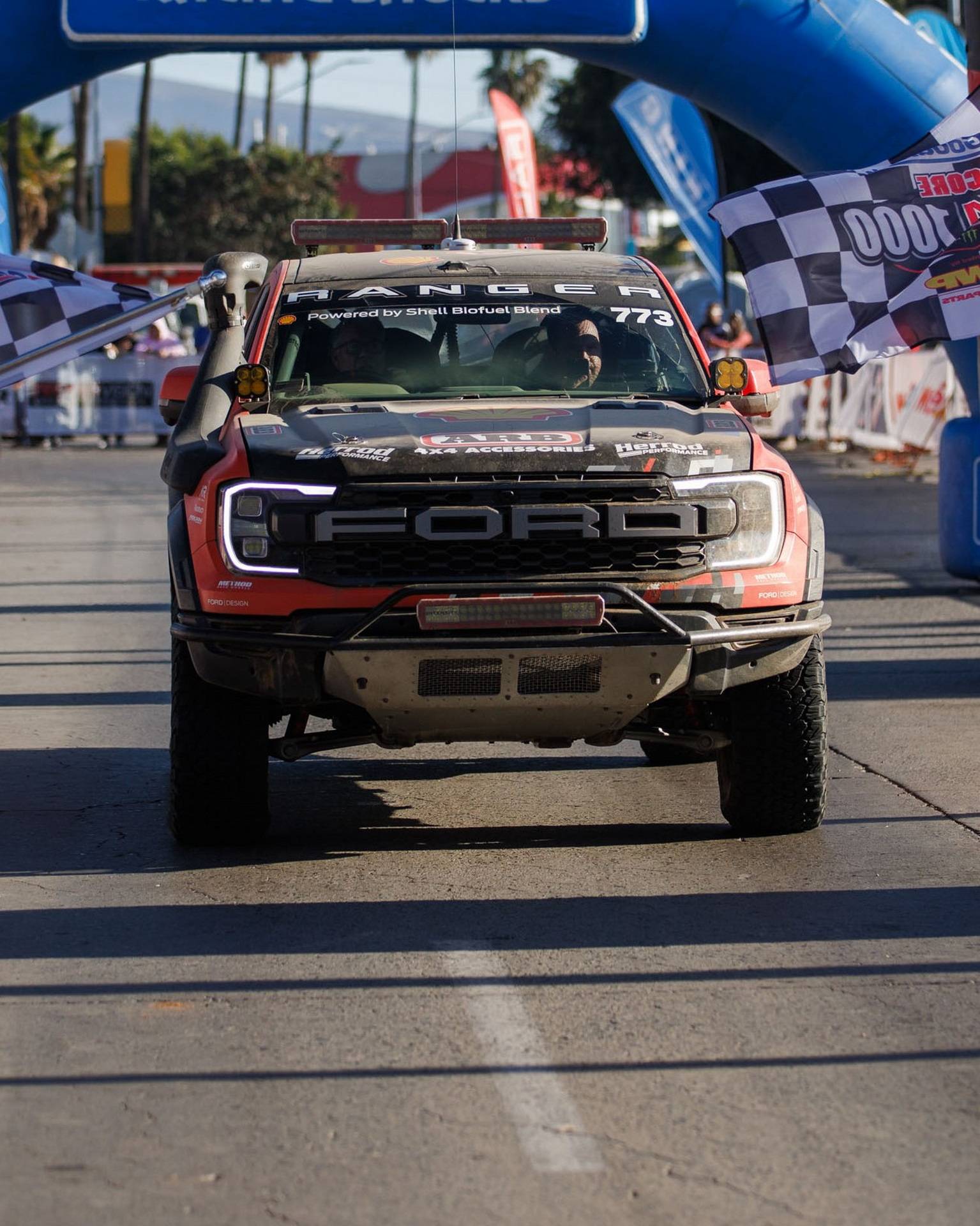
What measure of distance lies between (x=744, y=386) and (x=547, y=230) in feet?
5.99

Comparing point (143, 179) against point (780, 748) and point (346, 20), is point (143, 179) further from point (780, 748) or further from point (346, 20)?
point (780, 748)

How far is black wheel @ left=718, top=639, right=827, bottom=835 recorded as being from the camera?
6863 millimetres

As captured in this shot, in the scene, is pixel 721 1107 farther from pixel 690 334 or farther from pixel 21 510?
pixel 21 510

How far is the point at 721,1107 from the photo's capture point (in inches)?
169

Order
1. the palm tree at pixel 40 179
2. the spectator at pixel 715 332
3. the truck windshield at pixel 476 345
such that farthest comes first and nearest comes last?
the palm tree at pixel 40 179 → the spectator at pixel 715 332 → the truck windshield at pixel 476 345

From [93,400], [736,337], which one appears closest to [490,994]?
[736,337]

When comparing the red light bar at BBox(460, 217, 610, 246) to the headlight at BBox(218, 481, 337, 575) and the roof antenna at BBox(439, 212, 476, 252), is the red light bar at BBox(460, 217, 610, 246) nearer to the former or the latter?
the roof antenna at BBox(439, 212, 476, 252)

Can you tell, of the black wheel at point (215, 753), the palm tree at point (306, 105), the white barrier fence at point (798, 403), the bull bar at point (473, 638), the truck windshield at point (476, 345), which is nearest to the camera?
the bull bar at point (473, 638)

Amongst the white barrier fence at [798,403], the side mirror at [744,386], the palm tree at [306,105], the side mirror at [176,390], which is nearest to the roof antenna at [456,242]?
the side mirror at [176,390]

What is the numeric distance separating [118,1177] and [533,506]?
294 centimetres

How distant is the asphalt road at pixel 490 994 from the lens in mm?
3926

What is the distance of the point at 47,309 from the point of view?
1157cm

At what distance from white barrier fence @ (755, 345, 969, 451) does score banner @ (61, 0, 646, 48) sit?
412 inches

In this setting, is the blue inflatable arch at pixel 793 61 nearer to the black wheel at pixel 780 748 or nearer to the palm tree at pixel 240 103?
the black wheel at pixel 780 748
